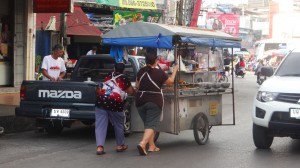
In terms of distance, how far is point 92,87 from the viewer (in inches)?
368

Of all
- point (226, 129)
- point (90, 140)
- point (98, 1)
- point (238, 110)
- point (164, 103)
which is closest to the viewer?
point (164, 103)

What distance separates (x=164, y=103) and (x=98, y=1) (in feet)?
54.2

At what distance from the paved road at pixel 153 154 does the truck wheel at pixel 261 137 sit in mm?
126

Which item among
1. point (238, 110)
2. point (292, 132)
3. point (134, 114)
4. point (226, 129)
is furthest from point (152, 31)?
point (238, 110)

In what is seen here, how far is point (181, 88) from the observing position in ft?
30.2

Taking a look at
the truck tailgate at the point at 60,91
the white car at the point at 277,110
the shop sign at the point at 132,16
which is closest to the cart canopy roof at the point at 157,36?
the truck tailgate at the point at 60,91

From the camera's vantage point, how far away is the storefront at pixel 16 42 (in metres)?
16.5

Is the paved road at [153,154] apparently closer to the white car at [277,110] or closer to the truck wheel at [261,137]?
the truck wheel at [261,137]

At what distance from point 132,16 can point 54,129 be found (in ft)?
49.8

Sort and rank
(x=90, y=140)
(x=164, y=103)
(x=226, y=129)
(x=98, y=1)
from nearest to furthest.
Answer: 1. (x=164, y=103)
2. (x=90, y=140)
3. (x=226, y=129)
4. (x=98, y=1)

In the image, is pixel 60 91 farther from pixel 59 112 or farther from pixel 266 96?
pixel 266 96

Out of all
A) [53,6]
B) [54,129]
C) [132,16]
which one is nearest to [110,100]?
[54,129]

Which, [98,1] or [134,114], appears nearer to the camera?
[134,114]

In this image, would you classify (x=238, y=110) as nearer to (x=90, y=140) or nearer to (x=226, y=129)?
(x=226, y=129)
